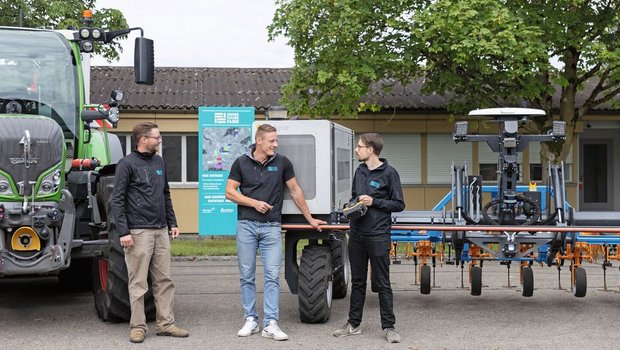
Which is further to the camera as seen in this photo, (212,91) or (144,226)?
(212,91)

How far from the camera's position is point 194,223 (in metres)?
23.4

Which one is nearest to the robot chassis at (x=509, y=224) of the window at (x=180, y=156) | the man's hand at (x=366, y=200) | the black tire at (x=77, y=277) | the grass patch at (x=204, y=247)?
the man's hand at (x=366, y=200)

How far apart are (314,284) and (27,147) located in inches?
122

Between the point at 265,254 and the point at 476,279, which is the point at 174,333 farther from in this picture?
the point at 476,279

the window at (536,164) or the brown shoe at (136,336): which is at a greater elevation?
the window at (536,164)

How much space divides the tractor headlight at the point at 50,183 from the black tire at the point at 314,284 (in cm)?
256

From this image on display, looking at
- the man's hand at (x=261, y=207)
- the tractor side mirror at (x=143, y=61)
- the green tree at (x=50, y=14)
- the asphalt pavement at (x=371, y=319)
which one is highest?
the green tree at (x=50, y=14)

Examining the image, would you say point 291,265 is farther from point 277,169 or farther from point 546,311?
point 546,311

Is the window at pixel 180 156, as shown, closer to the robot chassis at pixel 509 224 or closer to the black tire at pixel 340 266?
the black tire at pixel 340 266

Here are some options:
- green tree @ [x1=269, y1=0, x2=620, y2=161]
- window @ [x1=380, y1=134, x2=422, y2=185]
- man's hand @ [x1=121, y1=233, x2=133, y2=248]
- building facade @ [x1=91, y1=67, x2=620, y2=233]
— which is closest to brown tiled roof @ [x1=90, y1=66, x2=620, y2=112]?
building facade @ [x1=91, y1=67, x2=620, y2=233]

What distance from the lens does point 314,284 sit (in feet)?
30.7

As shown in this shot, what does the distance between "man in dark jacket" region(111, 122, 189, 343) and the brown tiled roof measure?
44.6 feet

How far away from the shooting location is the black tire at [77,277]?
12031 mm

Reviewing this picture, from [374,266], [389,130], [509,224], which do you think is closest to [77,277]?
[374,266]
